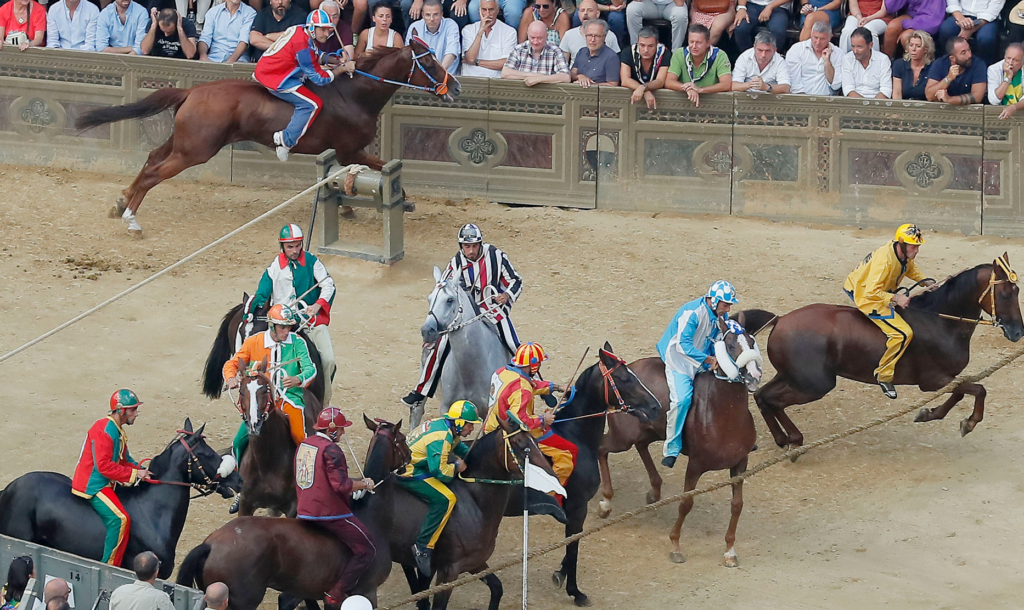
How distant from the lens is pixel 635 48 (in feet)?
64.1

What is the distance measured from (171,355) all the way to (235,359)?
4.17 meters

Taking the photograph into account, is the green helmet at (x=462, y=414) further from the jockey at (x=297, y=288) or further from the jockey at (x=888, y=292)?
the jockey at (x=888, y=292)

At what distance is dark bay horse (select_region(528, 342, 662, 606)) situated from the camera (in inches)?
476

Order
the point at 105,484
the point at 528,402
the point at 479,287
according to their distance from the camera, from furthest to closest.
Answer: the point at 479,287 → the point at 528,402 → the point at 105,484

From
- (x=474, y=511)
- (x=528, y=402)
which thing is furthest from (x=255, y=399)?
(x=528, y=402)

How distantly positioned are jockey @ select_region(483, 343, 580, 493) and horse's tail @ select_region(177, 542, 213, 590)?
2613mm

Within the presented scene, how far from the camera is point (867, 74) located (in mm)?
19094

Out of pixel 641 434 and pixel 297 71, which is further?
pixel 297 71

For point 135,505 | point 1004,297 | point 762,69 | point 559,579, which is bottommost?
point 559,579

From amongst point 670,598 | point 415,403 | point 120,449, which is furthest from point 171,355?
point 670,598

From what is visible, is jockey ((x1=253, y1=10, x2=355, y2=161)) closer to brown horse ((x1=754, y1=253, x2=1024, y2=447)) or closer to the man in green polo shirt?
the man in green polo shirt

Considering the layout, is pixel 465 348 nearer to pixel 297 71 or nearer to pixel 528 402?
pixel 528 402

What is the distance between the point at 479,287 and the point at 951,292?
435 cm

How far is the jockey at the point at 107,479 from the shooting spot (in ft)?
35.1
